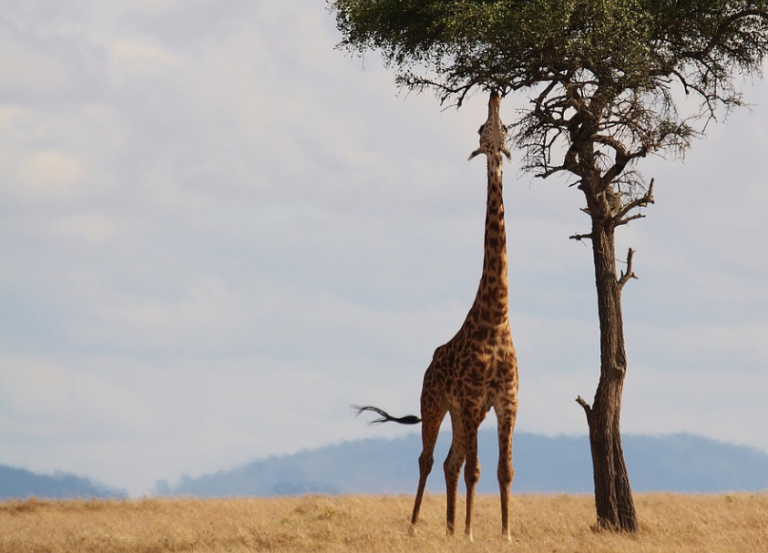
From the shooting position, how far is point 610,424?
17.9m

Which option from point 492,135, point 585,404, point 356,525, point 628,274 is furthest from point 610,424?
point 492,135

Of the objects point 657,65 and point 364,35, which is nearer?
point 657,65

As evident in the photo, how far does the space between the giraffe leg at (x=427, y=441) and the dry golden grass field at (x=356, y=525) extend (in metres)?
0.73

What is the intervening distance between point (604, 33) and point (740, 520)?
33.9ft

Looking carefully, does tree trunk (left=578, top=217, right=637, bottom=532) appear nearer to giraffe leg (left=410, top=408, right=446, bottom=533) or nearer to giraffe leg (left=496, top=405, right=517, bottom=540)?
giraffe leg (left=410, top=408, right=446, bottom=533)

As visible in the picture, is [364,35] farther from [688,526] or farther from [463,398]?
[688,526]

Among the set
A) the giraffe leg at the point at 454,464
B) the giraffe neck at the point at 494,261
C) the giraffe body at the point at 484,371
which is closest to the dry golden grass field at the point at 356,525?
the giraffe leg at the point at 454,464

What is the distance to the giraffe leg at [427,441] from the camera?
16328 millimetres

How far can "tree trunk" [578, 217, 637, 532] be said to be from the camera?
704 inches

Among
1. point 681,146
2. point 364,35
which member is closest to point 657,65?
point 681,146

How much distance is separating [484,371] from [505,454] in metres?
1.30

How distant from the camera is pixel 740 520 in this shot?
786 inches

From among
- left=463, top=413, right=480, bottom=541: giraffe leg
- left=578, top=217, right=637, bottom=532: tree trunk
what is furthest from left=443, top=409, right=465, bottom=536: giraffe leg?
left=578, top=217, right=637, bottom=532: tree trunk

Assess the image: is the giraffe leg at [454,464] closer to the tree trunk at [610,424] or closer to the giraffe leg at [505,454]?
the giraffe leg at [505,454]
